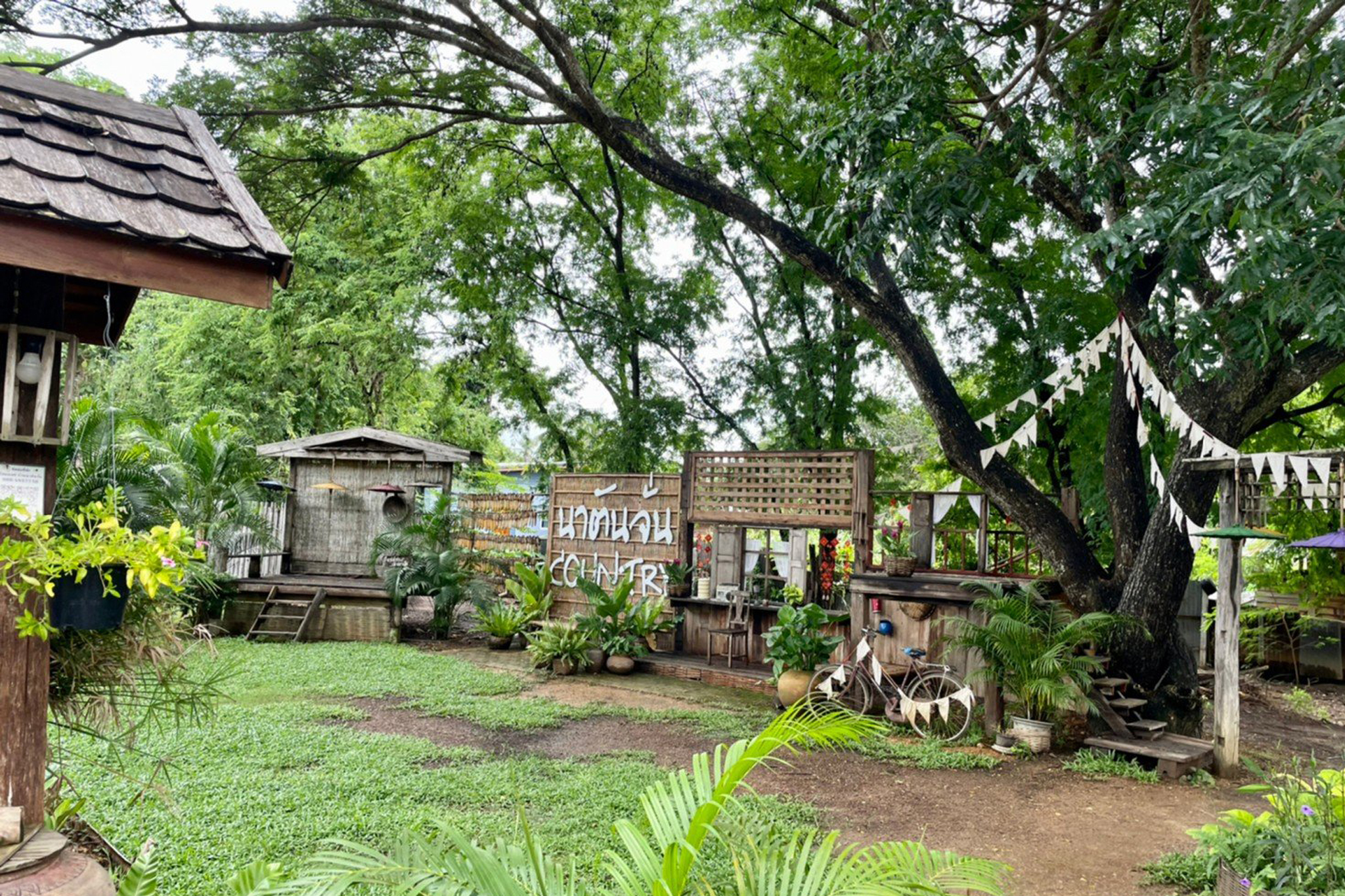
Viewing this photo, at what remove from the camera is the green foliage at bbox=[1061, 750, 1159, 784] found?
6641 mm

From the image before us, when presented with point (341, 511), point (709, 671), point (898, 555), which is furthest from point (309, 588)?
point (898, 555)

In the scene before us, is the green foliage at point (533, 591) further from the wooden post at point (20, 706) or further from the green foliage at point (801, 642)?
the wooden post at point (20, 706)

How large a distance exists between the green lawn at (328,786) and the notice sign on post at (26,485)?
3.85ft

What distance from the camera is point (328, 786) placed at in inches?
213

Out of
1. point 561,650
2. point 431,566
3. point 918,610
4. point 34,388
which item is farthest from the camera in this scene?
point 431,566

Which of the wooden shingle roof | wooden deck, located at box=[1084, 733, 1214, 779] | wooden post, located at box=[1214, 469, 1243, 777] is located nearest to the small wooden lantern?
the wooden shingle roof

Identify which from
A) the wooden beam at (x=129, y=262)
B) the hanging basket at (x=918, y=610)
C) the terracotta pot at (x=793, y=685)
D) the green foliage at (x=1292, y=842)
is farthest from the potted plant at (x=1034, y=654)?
the wooden beam at (x=129, y=262)

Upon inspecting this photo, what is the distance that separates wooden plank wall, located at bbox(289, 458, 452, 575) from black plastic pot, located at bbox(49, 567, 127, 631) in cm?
1074

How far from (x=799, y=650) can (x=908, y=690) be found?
1135 mm

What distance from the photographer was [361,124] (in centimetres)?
1374

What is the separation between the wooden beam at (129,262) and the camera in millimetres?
2367

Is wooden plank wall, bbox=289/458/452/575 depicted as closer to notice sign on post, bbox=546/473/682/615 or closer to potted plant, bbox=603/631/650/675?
notice sign on post, bbox=546/473/682/615

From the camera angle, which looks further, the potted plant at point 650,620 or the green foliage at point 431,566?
the green foliage at point 431,566

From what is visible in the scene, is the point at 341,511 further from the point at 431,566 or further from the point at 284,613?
the point at 431,566
